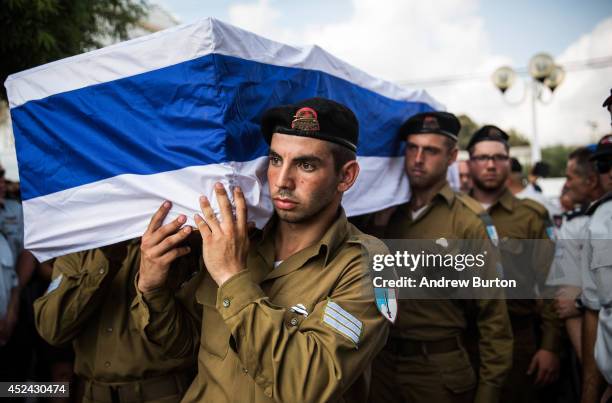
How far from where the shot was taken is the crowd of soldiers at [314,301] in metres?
1.50

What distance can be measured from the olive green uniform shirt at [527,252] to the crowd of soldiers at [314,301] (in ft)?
0.04

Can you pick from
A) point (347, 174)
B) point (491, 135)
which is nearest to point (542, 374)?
point (491, 135)

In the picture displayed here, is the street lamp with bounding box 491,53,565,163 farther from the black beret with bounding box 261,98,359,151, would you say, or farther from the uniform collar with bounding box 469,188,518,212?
the black beret with bounding box 261,98,359,151

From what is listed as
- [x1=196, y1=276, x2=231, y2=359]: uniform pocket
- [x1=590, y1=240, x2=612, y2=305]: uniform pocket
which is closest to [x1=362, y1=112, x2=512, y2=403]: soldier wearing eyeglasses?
[x1=590, y1=240, x2=612, y2=305]: uniform pocket

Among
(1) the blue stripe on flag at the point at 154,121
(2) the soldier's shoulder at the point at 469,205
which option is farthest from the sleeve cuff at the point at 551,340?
(1) the blue stripe on flag at the point at 154,121

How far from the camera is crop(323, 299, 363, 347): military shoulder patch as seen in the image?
1462 millimetres

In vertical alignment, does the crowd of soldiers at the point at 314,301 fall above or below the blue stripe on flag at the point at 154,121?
below

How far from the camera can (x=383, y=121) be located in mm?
2912

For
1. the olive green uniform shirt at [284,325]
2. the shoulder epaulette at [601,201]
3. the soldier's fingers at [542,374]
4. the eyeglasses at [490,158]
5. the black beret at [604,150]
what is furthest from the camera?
the eyeglasses at [490,158]

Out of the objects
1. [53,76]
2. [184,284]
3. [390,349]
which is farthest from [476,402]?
[53,76]

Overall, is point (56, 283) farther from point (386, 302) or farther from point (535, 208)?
point (535, 208)

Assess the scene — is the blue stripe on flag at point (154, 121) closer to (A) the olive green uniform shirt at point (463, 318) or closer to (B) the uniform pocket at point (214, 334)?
(B) the uniform pocket at point (214, 334)

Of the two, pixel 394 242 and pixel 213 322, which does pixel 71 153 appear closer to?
→ pixel 213 322

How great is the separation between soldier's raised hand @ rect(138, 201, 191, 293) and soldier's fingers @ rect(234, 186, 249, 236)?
0.22 meters
